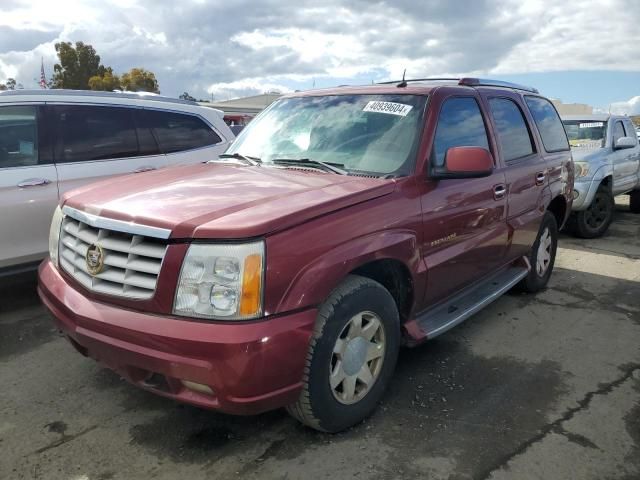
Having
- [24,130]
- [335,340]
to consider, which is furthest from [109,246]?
[24,130]

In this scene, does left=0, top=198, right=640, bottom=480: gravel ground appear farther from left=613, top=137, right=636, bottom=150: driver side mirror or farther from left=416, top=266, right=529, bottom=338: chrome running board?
left=613, top=137, right=636, bottom=150: driver side mirror

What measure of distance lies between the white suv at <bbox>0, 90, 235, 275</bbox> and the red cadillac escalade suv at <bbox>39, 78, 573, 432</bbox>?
146 centimetres

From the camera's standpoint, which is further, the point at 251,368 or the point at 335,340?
the point at 335,340

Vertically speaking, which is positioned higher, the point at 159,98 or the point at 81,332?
the point at 159,98

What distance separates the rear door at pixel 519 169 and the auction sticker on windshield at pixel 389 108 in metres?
0.98

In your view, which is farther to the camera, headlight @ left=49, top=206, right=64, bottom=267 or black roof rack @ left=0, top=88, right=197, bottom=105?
black roof rack @ left=0, top=88, right=197, bottom=105

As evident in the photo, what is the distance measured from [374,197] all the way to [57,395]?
7.30ft

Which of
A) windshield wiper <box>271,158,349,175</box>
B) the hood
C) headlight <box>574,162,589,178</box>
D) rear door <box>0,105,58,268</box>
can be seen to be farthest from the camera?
headlight <box>574,162,589,178</box>

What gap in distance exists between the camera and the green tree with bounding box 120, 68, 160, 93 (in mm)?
56531

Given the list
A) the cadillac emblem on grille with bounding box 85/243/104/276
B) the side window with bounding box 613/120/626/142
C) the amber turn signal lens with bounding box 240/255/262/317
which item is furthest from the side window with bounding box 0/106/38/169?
the side window with bounding box 613/120/626/142

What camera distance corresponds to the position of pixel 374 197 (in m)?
2.84

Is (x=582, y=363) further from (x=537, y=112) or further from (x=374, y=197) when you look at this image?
(x=537, y=112)

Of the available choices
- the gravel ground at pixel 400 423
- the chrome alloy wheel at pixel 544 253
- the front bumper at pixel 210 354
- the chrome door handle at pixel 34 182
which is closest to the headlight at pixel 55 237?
the front bumper at pixel 210 354

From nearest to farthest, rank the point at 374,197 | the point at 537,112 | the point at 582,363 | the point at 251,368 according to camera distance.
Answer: the point at 251,368
the point at 374,197
the point at 582,363
the point at 537,112
